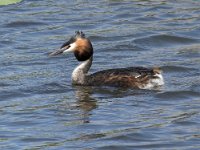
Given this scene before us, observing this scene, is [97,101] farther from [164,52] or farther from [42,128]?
[164,52]

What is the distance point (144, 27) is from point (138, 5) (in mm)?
2376

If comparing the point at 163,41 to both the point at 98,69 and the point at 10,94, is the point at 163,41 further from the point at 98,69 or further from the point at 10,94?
the point at 10,94

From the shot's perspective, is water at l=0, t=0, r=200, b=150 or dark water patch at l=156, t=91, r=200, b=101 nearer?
water at l=0, t=0, r=200, b=150

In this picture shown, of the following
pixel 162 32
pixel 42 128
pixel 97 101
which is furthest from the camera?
pixel 162 32

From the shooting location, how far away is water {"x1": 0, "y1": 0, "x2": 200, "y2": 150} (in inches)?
492

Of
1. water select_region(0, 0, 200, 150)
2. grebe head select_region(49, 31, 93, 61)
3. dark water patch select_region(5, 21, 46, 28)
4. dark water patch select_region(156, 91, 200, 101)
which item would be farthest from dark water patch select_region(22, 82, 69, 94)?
dark water patch select_region(5, 21, 46, 28)

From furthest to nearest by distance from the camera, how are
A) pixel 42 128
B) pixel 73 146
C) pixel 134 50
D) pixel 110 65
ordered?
pixel 134 50 → pixel 110 65 → pixel 42 128 → pixel 73 146

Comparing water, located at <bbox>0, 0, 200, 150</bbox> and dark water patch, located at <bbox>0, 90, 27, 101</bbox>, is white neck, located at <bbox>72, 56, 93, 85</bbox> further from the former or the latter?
dark water patch, located at <bbox>0, 90, 27, 101</bbox>

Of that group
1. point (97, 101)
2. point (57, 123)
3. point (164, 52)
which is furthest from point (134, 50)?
point (57, 123)

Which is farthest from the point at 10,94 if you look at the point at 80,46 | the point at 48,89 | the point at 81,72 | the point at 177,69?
the point at 177,69

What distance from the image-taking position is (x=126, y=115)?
1357cm

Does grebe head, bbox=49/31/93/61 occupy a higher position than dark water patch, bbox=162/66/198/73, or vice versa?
grebe head, bbox=49/31/93/61

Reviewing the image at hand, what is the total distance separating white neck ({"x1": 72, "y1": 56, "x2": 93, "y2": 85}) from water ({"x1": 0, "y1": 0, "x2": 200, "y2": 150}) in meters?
0.16

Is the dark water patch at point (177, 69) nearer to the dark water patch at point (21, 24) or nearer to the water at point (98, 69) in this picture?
the water at point (98, 69)
